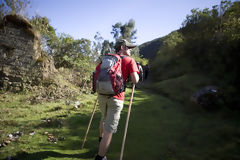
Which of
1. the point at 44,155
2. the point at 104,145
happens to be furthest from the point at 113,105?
the point at 44,155

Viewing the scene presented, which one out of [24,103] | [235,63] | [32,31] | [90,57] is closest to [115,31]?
[90,57]

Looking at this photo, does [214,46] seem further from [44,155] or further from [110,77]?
[44,155]

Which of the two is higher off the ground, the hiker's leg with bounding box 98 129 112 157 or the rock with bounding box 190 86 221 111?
the rock with bounding box 190 86 221 111

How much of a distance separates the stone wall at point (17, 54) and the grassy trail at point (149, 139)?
132 inches

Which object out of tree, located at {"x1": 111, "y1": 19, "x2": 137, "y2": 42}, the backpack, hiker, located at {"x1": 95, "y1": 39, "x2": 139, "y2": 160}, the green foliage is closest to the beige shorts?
hiker, located at {"x1": 95, "y1": 39, "x2": 139, "y2": 160}

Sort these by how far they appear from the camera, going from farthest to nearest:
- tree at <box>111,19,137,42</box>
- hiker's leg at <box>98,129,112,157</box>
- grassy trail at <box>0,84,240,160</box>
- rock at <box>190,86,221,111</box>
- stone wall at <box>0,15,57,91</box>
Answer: tree at <box>111,19,137,42</box> → stone wall at <box>0,15,57,91</box> → rock at <box>190,86,221,111</box> → grassy trail at <box>0,84,240,160</box> → hiker's leg at <box>98,129,112,157</box>

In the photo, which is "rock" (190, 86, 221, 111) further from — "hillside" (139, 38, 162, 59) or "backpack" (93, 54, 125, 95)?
"hillside" (139, 38, 162, 59)

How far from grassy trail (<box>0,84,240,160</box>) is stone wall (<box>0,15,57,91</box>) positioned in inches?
132

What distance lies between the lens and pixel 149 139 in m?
3.73

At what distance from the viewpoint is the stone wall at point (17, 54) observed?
7.36 meters

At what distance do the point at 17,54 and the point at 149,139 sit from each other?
765 cm

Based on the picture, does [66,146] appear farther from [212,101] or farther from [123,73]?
[212,101]

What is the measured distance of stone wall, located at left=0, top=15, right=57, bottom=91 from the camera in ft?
24.1

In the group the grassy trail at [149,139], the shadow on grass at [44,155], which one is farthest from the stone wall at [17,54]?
the shadow on grass at [44,155]
